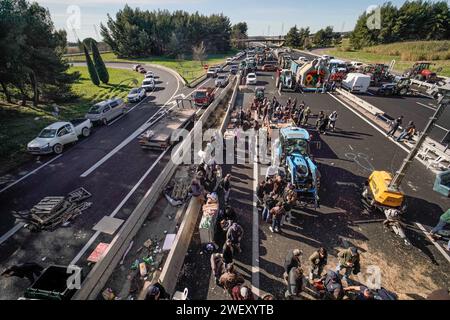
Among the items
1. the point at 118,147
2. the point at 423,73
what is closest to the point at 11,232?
the point at 118,147

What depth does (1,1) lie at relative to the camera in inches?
637

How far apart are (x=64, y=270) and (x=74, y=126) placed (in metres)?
14.8

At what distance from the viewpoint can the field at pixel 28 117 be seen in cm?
1516

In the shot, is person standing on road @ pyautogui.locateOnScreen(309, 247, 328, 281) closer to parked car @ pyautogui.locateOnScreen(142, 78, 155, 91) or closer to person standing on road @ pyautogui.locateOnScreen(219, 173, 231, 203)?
person standing on road @ pyautogui.locateOnScreen(219, 173, 231, 203)

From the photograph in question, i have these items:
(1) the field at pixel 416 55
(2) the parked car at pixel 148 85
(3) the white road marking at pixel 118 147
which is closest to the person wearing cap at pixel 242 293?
(3) the white road marking at pixel 118 147

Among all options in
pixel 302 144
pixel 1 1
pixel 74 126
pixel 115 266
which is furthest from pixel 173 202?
pixel 1 1

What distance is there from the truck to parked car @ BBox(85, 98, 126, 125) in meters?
7.20

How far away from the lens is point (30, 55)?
71.7 feet

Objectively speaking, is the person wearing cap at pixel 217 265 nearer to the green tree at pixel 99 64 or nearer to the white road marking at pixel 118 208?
the white road marking at pixel 118 208

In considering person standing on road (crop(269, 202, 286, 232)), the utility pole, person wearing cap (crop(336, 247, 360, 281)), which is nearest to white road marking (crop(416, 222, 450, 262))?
the utility pole

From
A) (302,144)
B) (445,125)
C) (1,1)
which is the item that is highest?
(1,1)

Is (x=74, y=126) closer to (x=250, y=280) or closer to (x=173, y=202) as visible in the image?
(x=173, y=202)

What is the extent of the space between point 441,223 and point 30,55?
1368 inches
